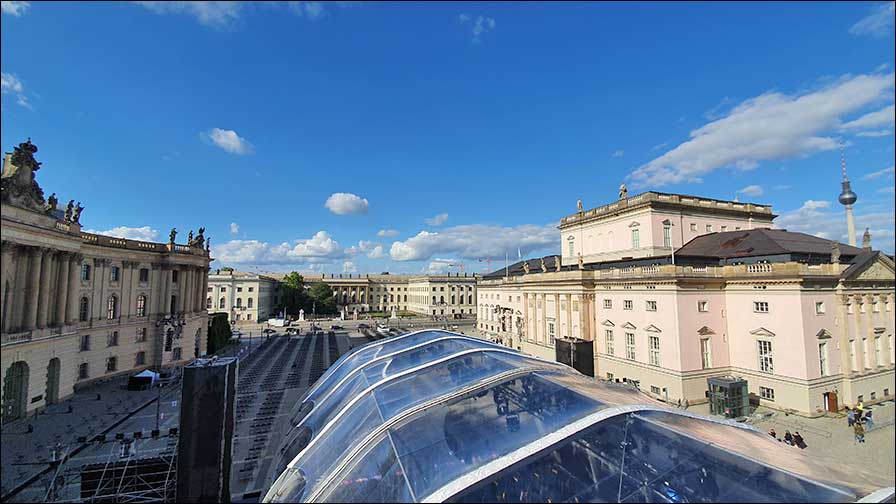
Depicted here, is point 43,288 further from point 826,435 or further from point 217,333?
point 826,435

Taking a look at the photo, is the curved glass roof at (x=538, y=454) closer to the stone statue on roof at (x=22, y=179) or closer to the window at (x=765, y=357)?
the window at (x=765, y=357)

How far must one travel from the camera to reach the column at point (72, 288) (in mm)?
27969

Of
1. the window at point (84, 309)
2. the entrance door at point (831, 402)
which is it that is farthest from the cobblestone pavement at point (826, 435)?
the window at point (84, 309)

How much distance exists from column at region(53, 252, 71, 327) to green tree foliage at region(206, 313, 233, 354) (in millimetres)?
20114

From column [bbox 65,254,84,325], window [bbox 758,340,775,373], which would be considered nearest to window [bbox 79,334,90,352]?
column [bbox 65,254,84,325]

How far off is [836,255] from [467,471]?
2874cm

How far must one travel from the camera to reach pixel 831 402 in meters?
22.2

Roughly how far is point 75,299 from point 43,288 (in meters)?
4.26

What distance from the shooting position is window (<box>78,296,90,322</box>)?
30875mm

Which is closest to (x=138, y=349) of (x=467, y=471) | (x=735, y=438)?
(x=467, y=471)

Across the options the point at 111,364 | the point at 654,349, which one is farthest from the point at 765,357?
the point at 111,364

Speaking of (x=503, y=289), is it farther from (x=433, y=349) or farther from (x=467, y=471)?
(x=467, y=471)

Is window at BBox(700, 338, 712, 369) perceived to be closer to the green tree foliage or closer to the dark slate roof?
the dark slate roof

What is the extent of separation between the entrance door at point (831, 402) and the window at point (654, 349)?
868cm
